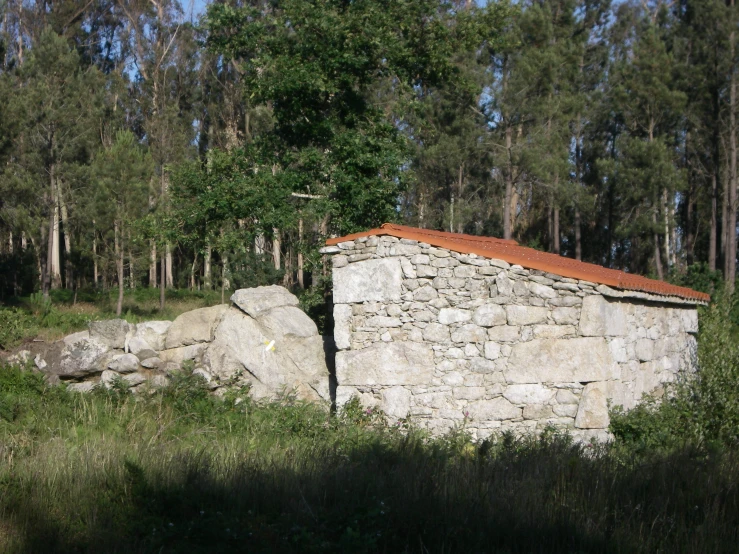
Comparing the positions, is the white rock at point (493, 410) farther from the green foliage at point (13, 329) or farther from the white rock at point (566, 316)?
the green foliage at point (13, 329)

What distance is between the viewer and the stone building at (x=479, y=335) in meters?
9.35

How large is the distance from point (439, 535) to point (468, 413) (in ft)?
15.8

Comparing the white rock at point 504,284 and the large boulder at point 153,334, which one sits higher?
the white rock at point 504,284

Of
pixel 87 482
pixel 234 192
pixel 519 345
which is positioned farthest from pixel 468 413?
pixel 234 192

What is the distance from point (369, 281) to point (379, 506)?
5.14 metres

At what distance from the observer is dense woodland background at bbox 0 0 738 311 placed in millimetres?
15328

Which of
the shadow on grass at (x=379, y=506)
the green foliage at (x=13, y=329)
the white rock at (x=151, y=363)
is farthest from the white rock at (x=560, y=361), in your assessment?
→ the green foliage at (x=13, y=329)

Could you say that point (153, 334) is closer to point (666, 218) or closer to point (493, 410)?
point (493, 410)

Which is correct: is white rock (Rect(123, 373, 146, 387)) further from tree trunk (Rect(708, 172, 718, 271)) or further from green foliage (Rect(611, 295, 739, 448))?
tree trunk (Rect(708, 172, 718, 271))

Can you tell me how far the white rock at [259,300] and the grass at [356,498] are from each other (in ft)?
13.4

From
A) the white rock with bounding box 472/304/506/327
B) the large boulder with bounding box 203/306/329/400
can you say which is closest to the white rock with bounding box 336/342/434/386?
the white rock with bounding box 472/304/506/327

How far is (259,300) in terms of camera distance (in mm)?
11477

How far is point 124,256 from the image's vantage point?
22734mm

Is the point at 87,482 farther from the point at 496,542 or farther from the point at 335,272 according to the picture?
the point at 335,272
